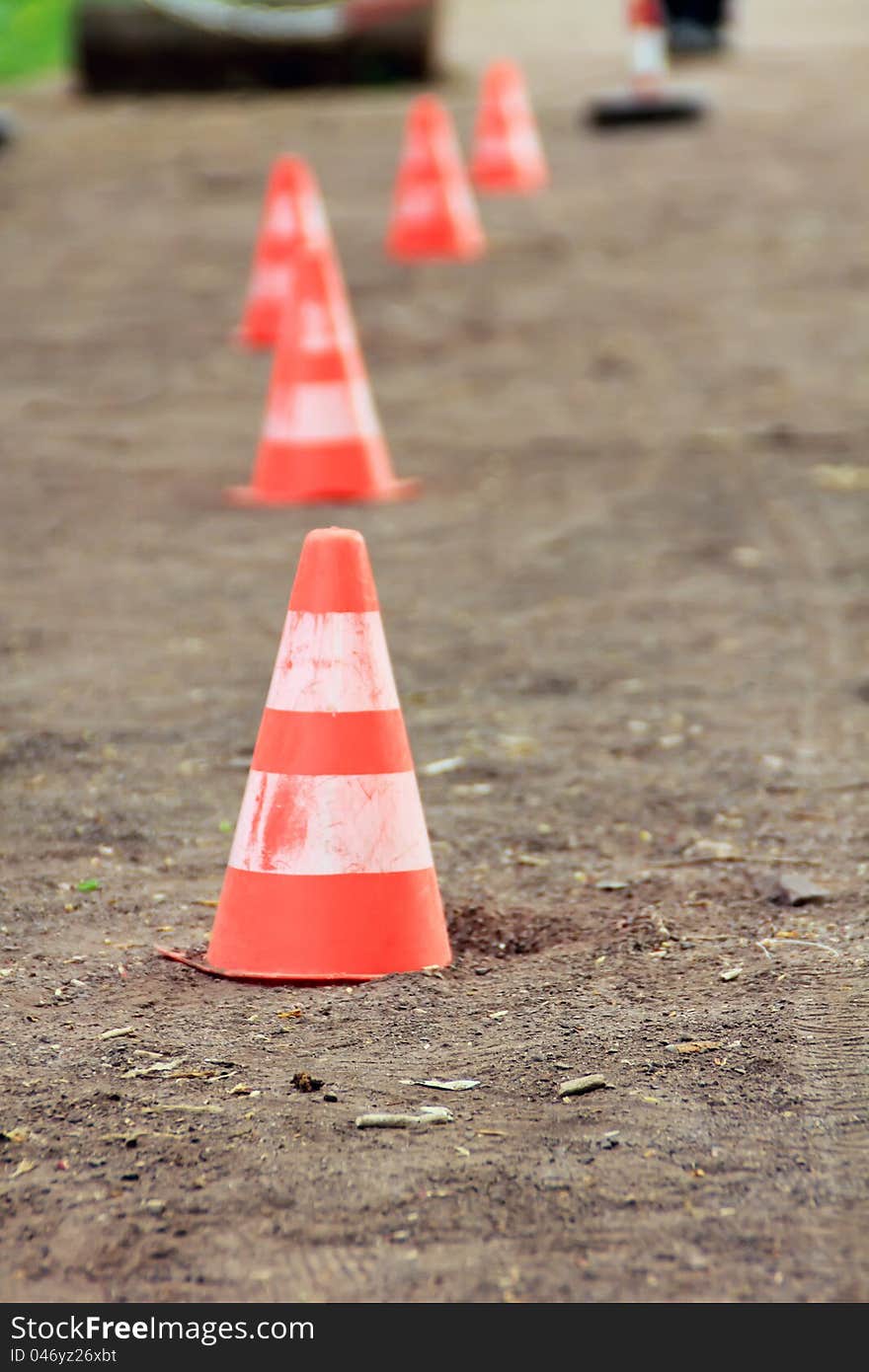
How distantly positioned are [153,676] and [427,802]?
1.38 metres

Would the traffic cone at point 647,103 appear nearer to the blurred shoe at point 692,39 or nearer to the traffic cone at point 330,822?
the blurred shoe at point 692,39

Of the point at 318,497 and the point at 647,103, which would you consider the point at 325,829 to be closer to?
the point at 318,497

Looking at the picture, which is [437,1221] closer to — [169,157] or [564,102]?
[169,157]

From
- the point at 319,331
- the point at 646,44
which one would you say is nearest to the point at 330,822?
the point at 319,331

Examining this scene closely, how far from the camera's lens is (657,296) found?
12.1 meters

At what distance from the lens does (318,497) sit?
26.8 feet

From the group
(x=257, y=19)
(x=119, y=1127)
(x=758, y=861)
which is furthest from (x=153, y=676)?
(x=257, y=19)

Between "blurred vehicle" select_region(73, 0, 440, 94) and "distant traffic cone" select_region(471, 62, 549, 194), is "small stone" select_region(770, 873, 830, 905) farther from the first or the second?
"blurred vehicle" select_region(73, 0, 440, 94)

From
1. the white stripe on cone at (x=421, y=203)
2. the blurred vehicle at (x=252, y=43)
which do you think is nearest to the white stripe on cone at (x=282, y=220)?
the white stripe on cone at (x=421, y=203)

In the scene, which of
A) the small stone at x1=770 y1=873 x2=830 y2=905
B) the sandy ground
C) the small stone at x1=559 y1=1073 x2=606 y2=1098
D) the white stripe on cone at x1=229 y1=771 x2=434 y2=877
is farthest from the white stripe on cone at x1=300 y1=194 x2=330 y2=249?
the small stone at x1=559 y1=1073 x2=606 y2=1098

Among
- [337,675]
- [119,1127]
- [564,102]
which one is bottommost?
[564,102]

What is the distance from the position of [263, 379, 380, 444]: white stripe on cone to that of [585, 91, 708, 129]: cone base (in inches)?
416

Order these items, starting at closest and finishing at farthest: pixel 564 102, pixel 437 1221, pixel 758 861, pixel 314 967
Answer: pixel 437 1221
pixel 314 967
pixel 758 861
pixel 564 102

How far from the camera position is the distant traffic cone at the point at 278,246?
37.4 ft
